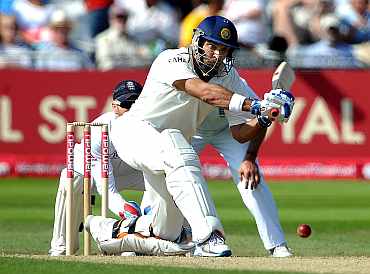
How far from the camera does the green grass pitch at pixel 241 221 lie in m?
8.45

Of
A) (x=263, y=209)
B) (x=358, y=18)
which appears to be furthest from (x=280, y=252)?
(x=358, y=18)

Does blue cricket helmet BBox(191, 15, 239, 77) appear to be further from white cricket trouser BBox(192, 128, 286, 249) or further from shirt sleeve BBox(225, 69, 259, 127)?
white cricket trouser BBox(192, 128, 286, 249)

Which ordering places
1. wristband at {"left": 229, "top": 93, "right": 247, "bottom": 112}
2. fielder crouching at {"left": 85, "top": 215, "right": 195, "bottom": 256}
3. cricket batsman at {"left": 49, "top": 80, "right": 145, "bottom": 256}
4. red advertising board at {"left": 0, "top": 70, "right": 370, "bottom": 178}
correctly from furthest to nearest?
red advertising board at {"left": 0, "top": 70, "right": 370, "bottom": 178}, cricket batsman at {"left": 49, "top": 80, "right": 145, "bottom": 256}, fielder crouching at {"left": 85, "top": 215, "right": 195, "bottom": 256}, wristband at {"left": 229, "top": 93, "right": 247, "bottom": 112}

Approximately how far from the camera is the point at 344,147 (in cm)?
1777

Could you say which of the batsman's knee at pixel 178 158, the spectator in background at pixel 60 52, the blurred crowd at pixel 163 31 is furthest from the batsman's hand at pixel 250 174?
the spectator in background at pixel 60 52

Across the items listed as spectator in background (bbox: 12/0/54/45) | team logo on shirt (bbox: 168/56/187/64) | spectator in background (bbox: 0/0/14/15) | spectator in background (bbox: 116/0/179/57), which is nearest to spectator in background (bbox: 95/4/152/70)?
spectator in background (bbox: 116/0/179/57)

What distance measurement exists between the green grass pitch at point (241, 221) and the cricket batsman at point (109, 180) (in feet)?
1.18

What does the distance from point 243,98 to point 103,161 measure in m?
1.37

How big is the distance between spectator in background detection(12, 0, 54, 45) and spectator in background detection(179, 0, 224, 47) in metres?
2.23

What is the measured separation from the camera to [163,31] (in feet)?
62.7

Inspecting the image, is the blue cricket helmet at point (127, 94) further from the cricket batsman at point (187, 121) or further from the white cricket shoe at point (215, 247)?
the white cricket shoe at point (215, 247)

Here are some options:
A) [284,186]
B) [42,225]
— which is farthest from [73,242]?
[284,186]

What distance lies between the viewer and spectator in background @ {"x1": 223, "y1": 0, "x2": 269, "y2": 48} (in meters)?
18.4

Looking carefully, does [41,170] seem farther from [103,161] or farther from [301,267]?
[301,267]
